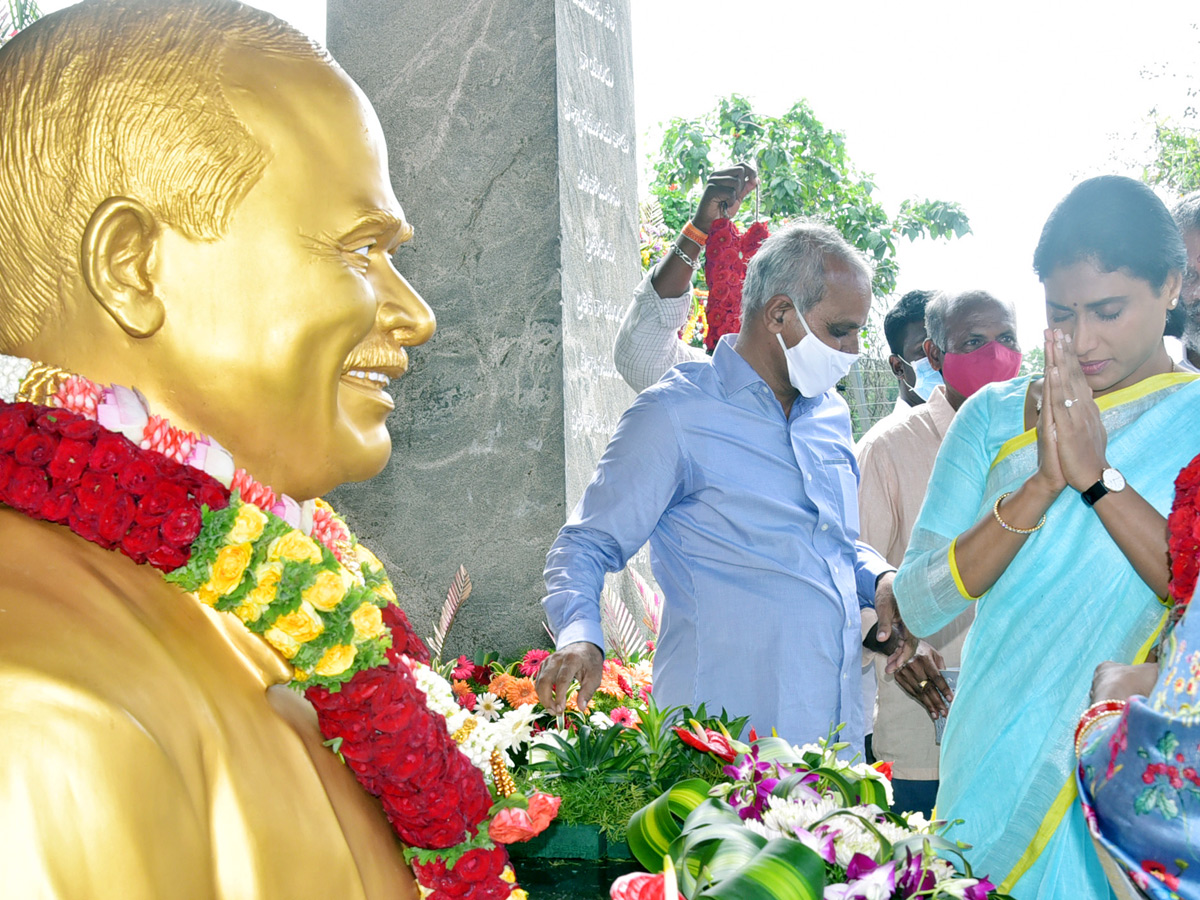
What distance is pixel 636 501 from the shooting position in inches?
120

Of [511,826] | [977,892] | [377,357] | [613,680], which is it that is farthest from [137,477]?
[613,680]

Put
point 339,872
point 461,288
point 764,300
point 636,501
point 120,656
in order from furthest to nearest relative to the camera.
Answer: point 461,288 → point 764,300 → point 636,501 → point 339,872 → point 120,656

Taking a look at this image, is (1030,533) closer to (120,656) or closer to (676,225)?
(120,656)

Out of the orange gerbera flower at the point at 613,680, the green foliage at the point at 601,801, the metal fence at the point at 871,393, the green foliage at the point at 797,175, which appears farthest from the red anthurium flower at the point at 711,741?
the green foliage at the point at 797,175

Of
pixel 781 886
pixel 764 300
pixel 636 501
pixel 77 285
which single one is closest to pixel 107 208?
pixel 77 285

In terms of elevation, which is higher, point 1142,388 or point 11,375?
point 11,375

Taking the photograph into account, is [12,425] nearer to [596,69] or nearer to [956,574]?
[956,574]

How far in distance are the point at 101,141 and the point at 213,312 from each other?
0.60ft

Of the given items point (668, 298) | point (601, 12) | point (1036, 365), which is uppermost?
point (601, 12)

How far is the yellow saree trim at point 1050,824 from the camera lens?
2.18m

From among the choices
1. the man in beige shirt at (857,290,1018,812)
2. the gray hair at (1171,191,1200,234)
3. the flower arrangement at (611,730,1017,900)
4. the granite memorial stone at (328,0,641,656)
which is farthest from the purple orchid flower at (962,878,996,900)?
the granite memorial stone at (328,0,641,656)

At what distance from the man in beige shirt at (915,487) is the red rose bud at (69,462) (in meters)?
3.21

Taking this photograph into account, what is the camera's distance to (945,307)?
4121 mm

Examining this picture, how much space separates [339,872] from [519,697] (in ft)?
9.38
